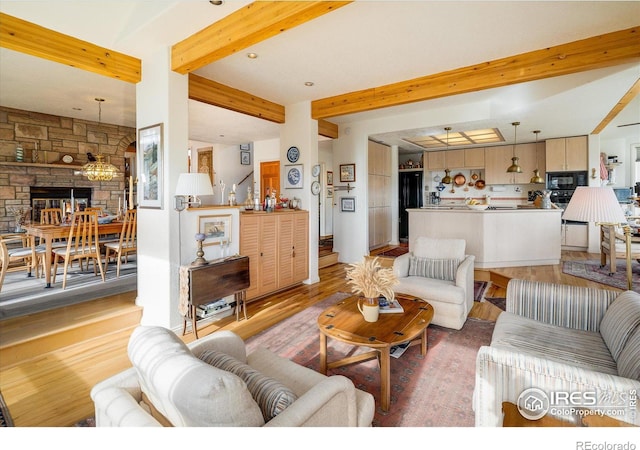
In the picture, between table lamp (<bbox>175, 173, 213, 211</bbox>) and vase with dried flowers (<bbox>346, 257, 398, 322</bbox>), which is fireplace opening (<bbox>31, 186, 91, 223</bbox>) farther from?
vase with dried flowers (<bbox>346, 257, 398, 322</bbox>)

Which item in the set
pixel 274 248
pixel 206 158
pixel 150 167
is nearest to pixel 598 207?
pixel 274 248

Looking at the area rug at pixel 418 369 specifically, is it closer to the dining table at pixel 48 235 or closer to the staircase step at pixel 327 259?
the staircase step at pixel 327 259

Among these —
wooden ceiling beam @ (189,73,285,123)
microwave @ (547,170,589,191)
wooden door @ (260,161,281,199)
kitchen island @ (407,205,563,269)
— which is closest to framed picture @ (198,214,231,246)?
wooden ceiling beam @ (189,73,285,123)

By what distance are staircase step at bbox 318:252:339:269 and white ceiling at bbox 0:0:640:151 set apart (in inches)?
102

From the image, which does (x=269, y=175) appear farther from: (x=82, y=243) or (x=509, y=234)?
(x=509, y=234)

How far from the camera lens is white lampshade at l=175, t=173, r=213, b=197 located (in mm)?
2961

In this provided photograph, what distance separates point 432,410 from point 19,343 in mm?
3097

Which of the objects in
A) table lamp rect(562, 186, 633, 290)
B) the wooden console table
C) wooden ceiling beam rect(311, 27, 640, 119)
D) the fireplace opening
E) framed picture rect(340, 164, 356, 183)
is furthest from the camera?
framed picture rect(340, 164, 356, 183)

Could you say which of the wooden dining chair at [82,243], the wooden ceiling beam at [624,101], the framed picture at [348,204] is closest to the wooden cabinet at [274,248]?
the framed picture at [348,204]

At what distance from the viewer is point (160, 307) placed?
3.21 meters

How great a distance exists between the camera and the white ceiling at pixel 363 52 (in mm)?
2537

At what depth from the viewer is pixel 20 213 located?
16.0 feet
